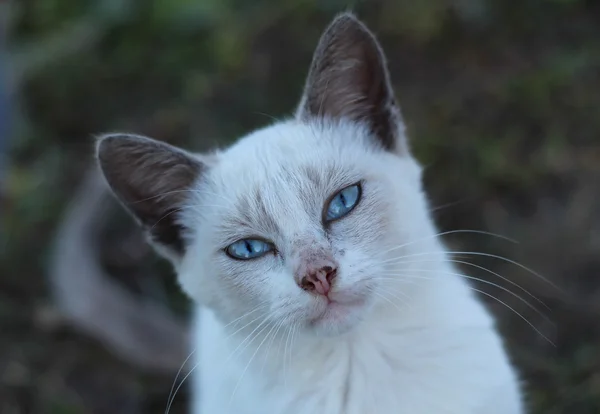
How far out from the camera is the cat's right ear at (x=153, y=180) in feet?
5.68

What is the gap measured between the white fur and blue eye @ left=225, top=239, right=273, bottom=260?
2 centimetres

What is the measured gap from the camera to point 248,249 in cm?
171

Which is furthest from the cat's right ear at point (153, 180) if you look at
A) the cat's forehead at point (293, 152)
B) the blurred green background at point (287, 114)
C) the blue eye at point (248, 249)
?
the blurred green background at point (287, 114)

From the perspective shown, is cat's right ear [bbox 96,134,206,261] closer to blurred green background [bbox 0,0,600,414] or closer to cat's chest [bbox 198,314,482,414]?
cat's chest [bbox 198,314,482,414]

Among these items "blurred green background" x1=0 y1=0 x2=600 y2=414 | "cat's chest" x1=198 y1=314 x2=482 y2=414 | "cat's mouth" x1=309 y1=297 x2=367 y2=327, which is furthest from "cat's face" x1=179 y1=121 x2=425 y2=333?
"blurred green background" x1=0 y1=0 x2=600 y2=414

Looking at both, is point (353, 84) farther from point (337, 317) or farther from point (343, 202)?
point (337, 317)

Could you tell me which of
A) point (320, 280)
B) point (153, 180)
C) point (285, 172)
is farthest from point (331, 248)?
point (153, 180)

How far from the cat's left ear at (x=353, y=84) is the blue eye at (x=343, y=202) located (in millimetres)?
203

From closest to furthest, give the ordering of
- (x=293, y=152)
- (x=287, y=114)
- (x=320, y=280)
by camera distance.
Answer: (x=320, y=280) → (x=293, y=152) → (x=287, y=114)

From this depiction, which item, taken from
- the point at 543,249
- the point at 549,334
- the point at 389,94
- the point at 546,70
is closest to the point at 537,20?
the point at 546,70

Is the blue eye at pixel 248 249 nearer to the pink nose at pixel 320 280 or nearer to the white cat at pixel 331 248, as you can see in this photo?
the white cat at pixel 331 248

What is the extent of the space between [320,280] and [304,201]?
201 mm

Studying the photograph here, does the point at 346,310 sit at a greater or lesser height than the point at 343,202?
lesser

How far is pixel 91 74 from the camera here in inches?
159
